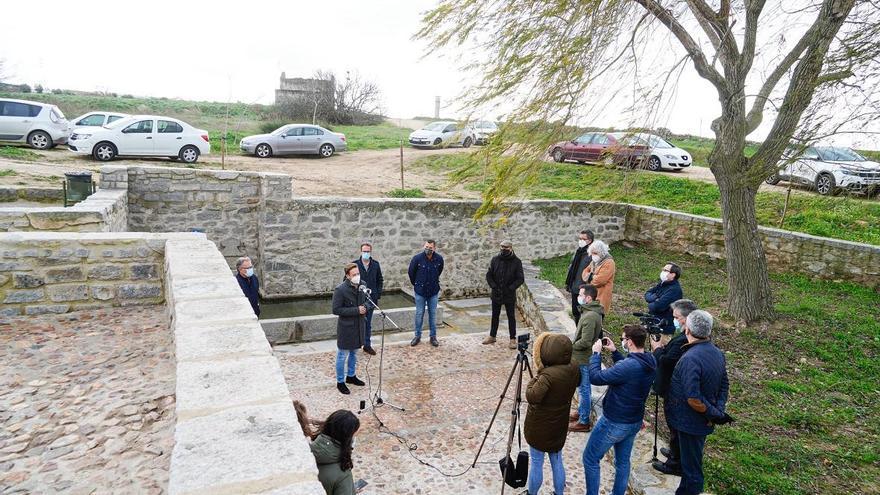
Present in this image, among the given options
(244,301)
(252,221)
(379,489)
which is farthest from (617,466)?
(252,221)

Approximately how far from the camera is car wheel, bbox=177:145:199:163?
15695 mm

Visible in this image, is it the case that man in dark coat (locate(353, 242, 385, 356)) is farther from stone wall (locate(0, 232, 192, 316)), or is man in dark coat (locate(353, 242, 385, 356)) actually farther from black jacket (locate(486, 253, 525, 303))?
stone wall (locate(0, 232, 192, 316))

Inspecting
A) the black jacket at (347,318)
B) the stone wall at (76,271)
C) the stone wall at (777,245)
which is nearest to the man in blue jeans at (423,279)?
the black jacket at (347,318)

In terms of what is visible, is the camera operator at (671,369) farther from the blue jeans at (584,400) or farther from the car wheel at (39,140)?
the car wheel at (39,140)

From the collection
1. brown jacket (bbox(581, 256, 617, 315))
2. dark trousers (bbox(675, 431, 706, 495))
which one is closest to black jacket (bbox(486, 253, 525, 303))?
brown jacket (bbox(581, 256, 617, 315))

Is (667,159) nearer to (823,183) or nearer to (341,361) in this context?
(823,183)

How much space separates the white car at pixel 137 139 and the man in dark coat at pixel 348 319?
11.0 m

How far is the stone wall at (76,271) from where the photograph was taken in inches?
165

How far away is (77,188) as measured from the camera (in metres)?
9.41

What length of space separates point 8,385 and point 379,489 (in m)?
2.80

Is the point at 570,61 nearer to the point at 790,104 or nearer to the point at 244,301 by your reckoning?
the point at 790,104

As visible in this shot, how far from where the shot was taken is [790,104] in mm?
6934

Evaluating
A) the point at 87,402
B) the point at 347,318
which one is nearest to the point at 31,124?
the point at 347,318

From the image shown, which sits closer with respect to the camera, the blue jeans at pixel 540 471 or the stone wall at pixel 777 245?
the blue jeans at pixel 540 471
